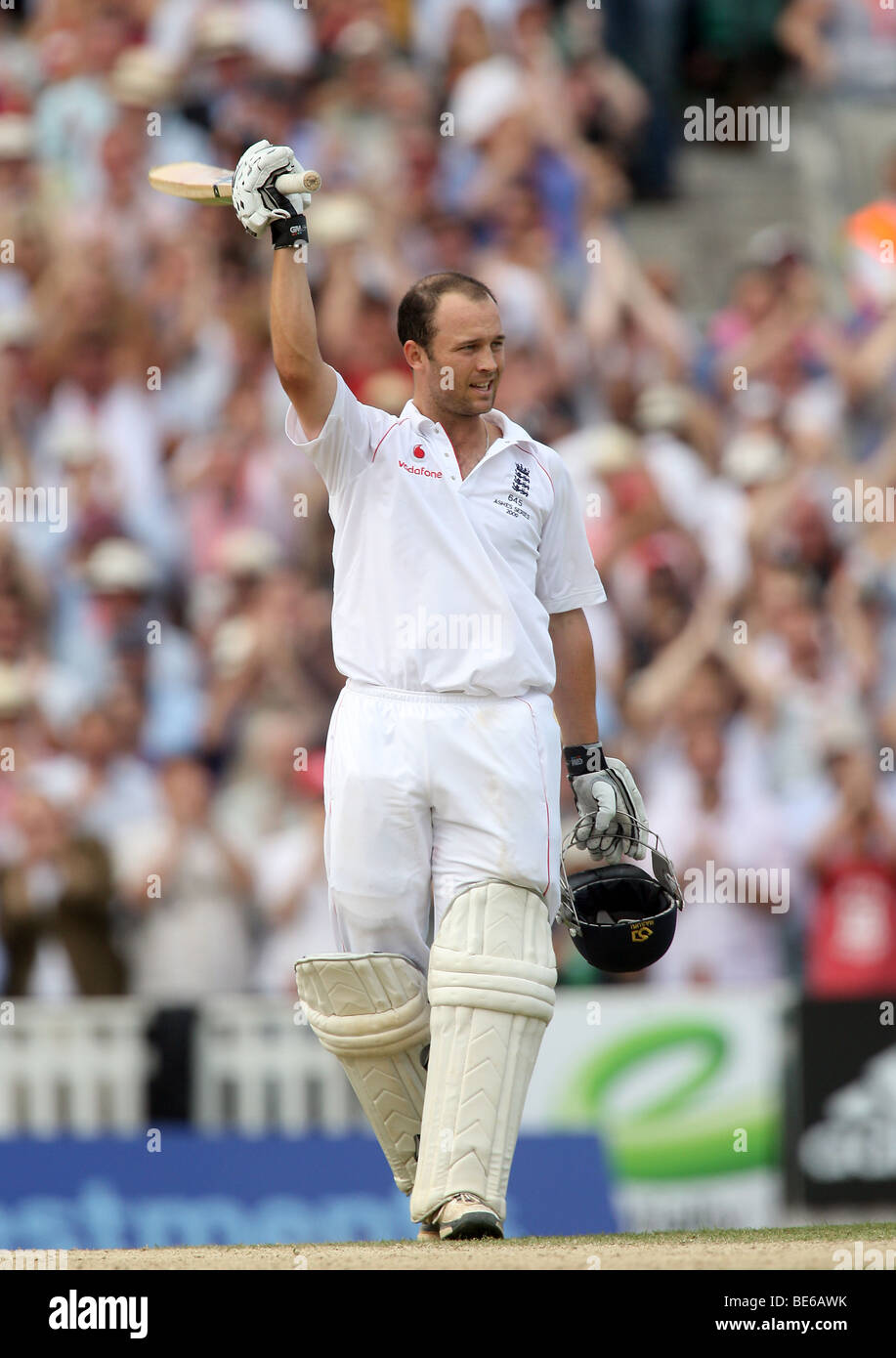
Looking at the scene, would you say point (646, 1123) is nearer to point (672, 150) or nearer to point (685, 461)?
point (685, 461)

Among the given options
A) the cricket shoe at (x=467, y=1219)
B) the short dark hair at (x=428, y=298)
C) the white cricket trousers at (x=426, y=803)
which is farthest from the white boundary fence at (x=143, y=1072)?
the short dark hair at (x=428, y=298)

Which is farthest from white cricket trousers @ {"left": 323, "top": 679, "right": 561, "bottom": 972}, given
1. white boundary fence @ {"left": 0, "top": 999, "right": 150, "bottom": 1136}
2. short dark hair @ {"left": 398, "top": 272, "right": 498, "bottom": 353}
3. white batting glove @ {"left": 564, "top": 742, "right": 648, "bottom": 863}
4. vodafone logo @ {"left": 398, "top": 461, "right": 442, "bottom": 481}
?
white boundary fence @ {"left": 0, "top": 999, "right": 150, "bottom": 1136}

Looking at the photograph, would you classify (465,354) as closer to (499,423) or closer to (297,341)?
(499,423)

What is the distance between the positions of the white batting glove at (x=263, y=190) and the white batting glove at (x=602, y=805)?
5.72 ft

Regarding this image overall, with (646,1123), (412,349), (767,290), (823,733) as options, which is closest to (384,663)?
(412,349)

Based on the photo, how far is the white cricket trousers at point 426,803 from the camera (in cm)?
583

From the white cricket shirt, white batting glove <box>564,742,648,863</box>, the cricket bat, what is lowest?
white batting glove <box>564,742,648,863</box>

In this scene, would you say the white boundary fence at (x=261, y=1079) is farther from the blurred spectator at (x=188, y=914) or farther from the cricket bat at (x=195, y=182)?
the cricket bat at (x=195, y=182)

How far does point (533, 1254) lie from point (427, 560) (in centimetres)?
183

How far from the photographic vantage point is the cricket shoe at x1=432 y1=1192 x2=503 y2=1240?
18.5ft

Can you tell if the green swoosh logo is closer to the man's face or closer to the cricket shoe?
the cricket shoe

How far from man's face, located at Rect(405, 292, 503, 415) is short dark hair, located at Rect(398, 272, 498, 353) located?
2 cm

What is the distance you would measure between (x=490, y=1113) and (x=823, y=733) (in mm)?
4814

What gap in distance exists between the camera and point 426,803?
5.89 meters
